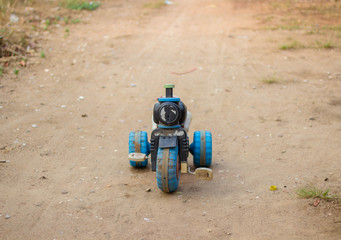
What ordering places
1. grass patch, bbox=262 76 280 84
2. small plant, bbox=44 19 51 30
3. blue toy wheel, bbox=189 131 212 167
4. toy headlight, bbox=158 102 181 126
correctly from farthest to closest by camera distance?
1. small plant, bbox=44 19 51 30
2. grass patch, bbox=262 76 280 84
3. blue toy wheel, bbox=189 131 212 167
4. toy headlight, bbox=158 102 181 126

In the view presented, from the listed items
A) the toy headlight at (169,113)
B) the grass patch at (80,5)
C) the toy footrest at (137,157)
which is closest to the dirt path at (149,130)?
the toy footrest at (137,157)

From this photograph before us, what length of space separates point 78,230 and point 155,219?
0.70 m

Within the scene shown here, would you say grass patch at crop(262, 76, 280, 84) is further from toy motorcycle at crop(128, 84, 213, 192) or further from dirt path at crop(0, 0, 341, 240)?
toy motorcycle at crop(128, 84, 213, 192)

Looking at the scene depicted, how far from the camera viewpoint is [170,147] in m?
4.50

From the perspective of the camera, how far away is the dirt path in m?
4.00

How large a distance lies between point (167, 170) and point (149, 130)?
7.10 ft

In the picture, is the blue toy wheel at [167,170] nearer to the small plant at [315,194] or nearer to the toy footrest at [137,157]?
the toy footrest at [137,157]

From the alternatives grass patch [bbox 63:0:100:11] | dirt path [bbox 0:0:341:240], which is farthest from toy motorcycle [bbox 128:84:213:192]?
grass patch [bbox 63:0:100:11]

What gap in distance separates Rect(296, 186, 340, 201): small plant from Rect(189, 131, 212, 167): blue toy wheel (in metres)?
1.10

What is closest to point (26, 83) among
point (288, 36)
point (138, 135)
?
point (138, 135)

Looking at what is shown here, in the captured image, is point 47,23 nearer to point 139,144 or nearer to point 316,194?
point 139,144

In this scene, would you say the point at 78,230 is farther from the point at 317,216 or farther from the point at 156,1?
the point at 156,1

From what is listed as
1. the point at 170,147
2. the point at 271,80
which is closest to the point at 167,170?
the point at 170,147

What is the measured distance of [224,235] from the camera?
3750mm
